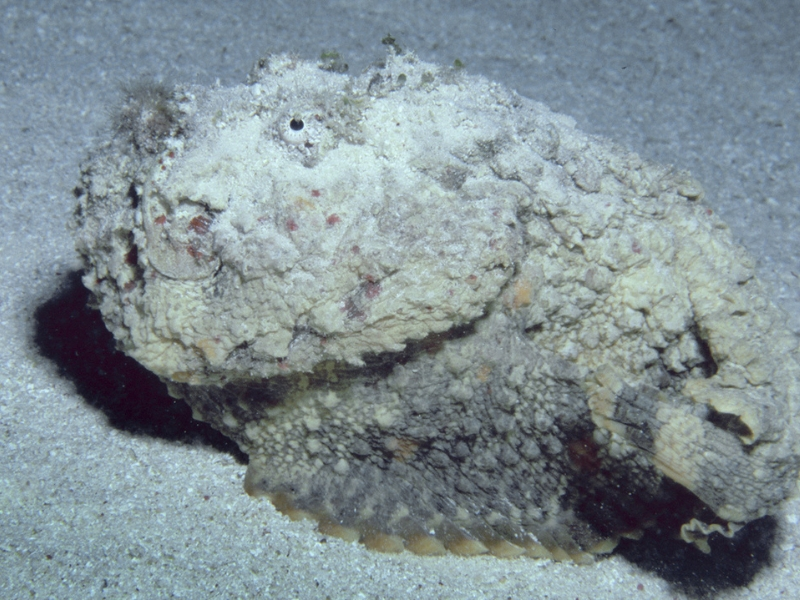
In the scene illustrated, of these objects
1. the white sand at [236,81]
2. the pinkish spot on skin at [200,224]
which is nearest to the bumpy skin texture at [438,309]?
the pinkish spot on skin at [200,224]

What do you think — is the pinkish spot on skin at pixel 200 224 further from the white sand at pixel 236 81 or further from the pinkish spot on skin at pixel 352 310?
the white sand at pixel 236 81

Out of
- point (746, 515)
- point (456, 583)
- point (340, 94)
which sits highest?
point (340, 94)

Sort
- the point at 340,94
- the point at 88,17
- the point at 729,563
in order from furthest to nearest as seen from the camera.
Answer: the point at 88,17 → the point at 729,563 → the point at 340,94

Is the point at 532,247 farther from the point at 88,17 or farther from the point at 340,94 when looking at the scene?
the point at 88,17

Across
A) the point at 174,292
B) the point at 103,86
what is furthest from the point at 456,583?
the point at 103,86

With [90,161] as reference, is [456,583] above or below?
below

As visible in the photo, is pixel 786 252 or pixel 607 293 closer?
pixel 607 293

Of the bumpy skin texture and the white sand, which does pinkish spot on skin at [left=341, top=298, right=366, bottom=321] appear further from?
the white sand
